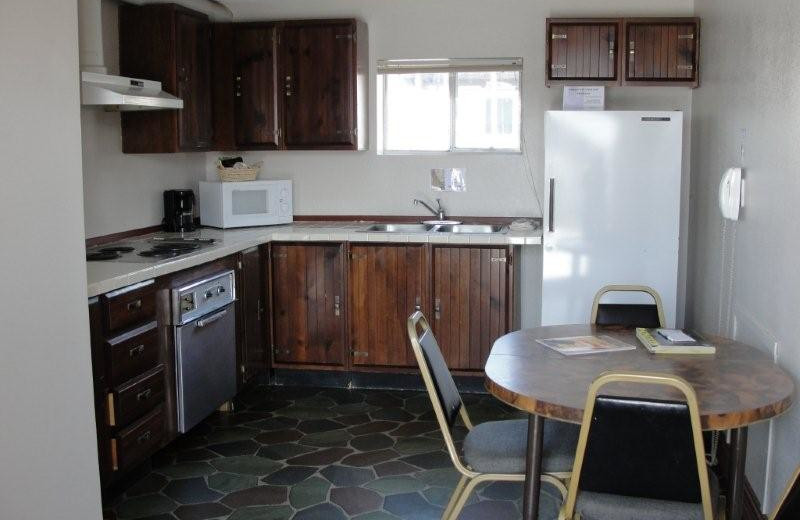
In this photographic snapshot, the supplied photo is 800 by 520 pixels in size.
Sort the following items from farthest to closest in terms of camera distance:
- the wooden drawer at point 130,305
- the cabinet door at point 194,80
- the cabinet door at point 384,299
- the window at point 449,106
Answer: the window at point 449,106 → the cabinet door at point 384,299 → the cabinet door at point 194,80 → the wooden drawer at point 130,305

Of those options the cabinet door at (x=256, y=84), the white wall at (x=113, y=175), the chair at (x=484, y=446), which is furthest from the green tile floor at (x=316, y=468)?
the cabinet door at (x=256, y=84)

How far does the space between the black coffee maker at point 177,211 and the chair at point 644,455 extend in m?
3.57

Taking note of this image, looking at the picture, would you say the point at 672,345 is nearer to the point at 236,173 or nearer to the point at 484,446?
the point at 484,446

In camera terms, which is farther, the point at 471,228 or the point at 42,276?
the point at 471,228

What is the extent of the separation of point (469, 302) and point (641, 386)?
2.59m

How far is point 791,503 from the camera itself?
6.34 ft

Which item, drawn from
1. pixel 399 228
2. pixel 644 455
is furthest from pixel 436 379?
pixel 399 228

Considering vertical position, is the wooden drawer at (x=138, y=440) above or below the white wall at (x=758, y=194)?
below

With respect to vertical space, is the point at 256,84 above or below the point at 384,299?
above

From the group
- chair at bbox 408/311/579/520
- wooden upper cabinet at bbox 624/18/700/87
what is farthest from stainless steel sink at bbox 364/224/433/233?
chair at bbox 408/311/579/520

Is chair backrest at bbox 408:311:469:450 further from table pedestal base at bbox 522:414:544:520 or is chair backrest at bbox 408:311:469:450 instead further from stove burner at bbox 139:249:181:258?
stove burner at bbox 139:249:181:258

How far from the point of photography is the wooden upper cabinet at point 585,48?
5137 mm

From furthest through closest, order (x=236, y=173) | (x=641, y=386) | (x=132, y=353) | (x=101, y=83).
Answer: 1. (x=236, y=173)
2. (x=101, y=83)
3. (x=132, y=353)
4. (x=641, y=386)

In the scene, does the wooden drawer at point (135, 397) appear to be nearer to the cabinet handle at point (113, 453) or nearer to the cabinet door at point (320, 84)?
the cabinet handle at point (113, 453)
